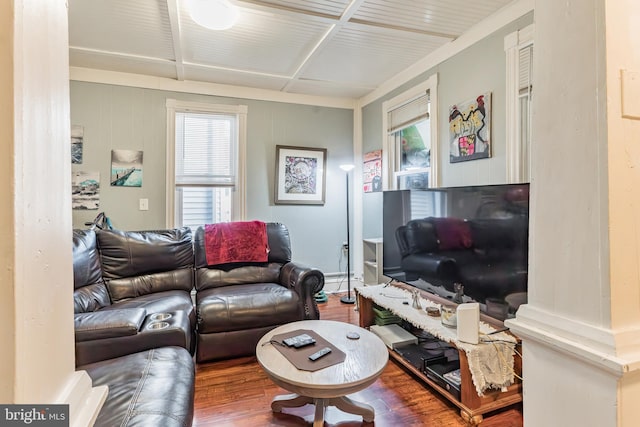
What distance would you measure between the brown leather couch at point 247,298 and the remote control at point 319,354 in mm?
865

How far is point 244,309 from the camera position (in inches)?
97.3

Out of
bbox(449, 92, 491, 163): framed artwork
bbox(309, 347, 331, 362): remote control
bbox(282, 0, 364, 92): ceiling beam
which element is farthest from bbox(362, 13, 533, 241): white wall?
bbox(309, 347, 331, 362): remote control

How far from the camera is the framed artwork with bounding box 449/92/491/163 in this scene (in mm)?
2443

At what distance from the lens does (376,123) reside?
3.95 metres

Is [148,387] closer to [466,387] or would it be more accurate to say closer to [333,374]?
[333,374]

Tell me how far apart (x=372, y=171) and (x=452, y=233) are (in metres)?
1.86

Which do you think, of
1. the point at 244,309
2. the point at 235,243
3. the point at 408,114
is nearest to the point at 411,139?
the point at 408,114

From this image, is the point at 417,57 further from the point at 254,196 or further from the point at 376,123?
the point at 254,196

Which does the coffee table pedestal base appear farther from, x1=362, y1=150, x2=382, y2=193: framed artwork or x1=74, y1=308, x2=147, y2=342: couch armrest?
x1=362, y1=150, x2=382, y2=193: framed artwork

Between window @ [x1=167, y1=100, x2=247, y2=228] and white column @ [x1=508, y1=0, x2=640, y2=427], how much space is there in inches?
133

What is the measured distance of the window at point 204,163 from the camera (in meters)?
3.62

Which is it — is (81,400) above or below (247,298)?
above

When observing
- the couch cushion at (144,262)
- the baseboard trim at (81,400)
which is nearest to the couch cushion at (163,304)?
the couch cushion at (144,262)

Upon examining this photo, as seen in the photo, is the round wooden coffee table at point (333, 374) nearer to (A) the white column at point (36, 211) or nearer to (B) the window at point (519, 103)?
(A) the white column at point (36, 211)
